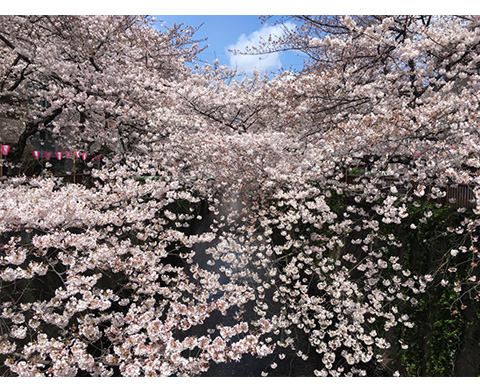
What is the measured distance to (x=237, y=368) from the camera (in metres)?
6.09

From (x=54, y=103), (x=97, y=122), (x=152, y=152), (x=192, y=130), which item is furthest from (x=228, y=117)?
(x=54, y=103)

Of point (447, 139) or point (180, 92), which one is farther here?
point (180, 92)

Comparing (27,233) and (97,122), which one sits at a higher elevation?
(97,122)

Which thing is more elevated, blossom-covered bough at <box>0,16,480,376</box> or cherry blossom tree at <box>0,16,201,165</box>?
cherry blossom tree at <box>0,16,201,165</box>

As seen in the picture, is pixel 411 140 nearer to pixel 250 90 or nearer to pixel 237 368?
pixel 237 368

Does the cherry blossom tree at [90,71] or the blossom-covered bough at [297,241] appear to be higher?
the cherry blossom tree at [90,71]

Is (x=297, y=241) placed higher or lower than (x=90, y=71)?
lower

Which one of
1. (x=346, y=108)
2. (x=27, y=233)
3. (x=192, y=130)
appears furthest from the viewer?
(x=192, y=130)

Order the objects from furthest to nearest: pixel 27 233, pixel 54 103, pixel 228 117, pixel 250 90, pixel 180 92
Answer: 1. pixel 250 90
2. pixel 228 117
3. pixel 180 92
4. pixel 54 103
5. pixel 27 233

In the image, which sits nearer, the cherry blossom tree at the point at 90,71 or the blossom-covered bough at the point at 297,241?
the blossom-covered bough at the point at 297,241

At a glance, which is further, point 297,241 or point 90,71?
point 90,71

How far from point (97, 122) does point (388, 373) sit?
11.5 meters

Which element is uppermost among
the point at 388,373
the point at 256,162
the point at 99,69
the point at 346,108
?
Answer: the point at 99,69

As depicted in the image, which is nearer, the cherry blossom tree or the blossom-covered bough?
the blossom-covered bough
